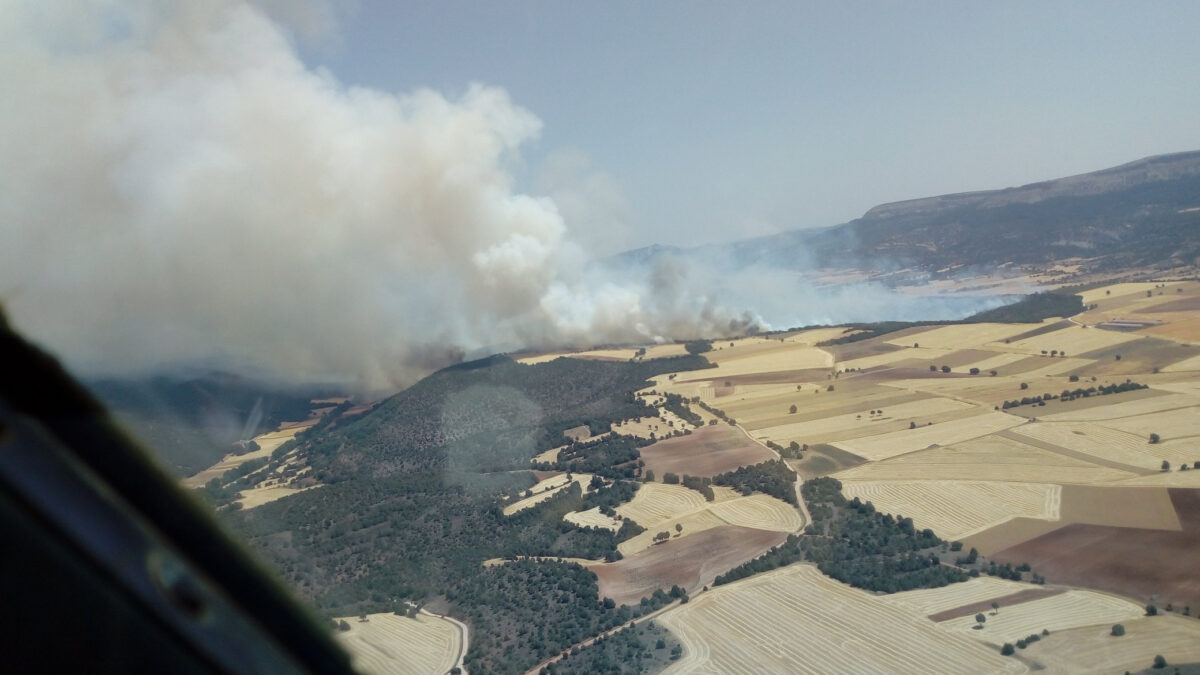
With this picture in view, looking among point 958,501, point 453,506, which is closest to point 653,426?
point 453,506

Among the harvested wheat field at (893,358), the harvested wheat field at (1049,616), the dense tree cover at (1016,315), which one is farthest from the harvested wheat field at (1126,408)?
the dense tree cover at (1016,315)

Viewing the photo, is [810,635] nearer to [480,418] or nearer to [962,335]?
[480,418]

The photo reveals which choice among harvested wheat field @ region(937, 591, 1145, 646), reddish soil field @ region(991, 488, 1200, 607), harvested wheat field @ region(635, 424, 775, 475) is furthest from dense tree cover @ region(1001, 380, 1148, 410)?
harvested wheat field @ region(937, 591, 1145, 646)

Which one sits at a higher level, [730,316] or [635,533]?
[730,316]

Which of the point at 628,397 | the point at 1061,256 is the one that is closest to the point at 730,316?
the point at 628,397

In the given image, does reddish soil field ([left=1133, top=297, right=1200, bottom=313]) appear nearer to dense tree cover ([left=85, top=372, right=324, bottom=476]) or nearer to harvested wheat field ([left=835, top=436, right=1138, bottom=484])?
harvested wheat field ([left=835, top=436, right=1138, bottom=484])

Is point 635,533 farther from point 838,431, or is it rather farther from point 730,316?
point 730,316
